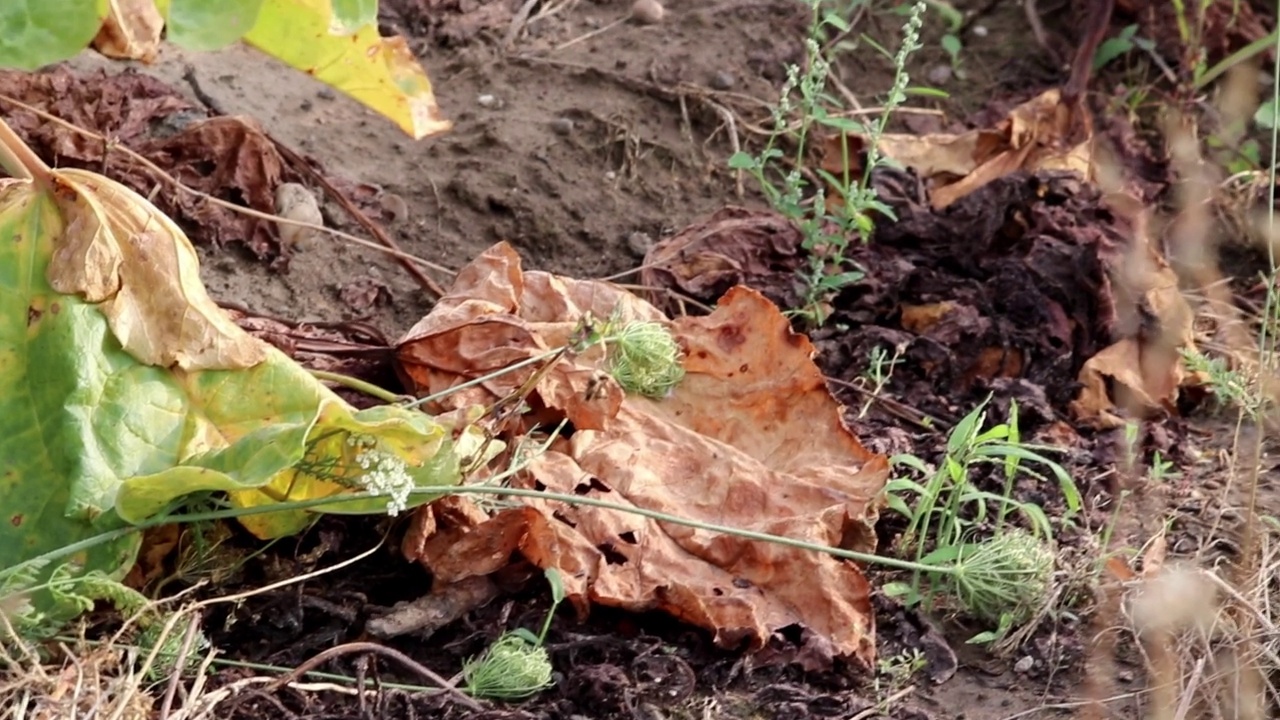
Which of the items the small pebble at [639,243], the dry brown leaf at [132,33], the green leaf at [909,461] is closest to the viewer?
the green leaf at [909,461]

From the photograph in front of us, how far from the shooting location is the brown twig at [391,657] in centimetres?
207

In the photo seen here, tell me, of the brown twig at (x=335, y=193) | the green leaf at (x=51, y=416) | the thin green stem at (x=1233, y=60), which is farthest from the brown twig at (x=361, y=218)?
the thin green stem at (x=1233, y=60)

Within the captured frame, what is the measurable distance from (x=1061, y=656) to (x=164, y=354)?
4.79 ft

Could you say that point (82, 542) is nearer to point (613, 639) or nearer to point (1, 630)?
point (1, 630)

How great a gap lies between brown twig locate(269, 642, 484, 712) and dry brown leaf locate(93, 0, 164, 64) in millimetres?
1380

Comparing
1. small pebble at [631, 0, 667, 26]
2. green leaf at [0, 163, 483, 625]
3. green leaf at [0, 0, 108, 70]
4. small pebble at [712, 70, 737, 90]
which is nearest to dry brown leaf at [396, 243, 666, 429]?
green leaf at [0, 163, 483, 625]

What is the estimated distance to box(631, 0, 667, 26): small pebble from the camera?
13.8 feet

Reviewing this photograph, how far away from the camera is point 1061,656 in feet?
7.63

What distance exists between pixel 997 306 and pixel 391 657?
1598 mm

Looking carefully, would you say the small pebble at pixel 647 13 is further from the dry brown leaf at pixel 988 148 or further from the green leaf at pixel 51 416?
the green leaf at pixel 51 416

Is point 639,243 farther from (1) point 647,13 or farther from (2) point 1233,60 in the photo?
(2) point 1233,60

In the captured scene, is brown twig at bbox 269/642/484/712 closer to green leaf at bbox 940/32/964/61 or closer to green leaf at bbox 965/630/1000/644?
green leaf at bbox 965/630/1000/644

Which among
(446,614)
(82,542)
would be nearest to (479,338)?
(446,614)

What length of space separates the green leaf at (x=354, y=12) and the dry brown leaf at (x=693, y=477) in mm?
651
